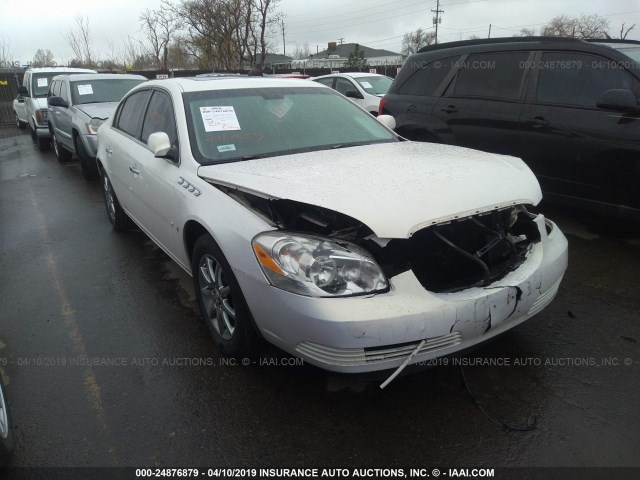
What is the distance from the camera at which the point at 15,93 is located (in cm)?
2170

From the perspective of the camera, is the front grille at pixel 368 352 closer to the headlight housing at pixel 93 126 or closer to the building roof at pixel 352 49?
the headlight housing at pixel 93 126

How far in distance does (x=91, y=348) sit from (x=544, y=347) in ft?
9.38

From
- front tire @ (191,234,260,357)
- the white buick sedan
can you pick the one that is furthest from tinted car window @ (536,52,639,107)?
front tire @ (191,234,260,357)

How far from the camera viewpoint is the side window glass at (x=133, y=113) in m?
4.29

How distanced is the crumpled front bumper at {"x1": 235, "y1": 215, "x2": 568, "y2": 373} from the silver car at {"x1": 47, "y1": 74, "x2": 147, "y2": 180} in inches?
251

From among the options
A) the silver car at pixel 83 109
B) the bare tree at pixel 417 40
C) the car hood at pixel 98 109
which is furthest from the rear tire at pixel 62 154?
the bare tree at pixel 417 40

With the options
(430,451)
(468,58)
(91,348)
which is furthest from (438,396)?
(468,58)

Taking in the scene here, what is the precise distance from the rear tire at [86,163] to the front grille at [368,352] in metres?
6.85

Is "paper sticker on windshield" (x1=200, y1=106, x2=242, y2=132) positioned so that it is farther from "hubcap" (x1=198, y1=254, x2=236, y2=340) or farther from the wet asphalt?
the wet asphalt

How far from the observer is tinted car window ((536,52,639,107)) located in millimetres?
4206

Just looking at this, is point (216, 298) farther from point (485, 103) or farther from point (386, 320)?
point (485, 103)

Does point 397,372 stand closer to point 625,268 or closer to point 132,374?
point 132,374

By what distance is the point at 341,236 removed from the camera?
238 centimetres

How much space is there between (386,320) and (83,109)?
763 centimetres
